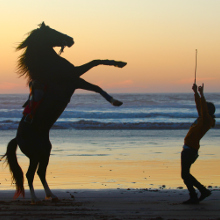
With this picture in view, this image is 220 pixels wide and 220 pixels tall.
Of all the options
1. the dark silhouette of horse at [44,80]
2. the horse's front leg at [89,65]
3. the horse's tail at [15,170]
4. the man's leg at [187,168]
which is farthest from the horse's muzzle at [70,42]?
the man's leg at [187,168]

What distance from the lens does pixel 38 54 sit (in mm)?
5297

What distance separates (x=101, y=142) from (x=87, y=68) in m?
9.19

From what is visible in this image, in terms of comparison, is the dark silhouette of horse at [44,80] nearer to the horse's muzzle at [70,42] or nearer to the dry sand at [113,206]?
the horse's muzzle at [70,42]

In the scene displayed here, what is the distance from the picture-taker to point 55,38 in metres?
5.37

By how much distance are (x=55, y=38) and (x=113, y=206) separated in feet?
7.34

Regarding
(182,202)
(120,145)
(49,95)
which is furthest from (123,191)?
(120,145)

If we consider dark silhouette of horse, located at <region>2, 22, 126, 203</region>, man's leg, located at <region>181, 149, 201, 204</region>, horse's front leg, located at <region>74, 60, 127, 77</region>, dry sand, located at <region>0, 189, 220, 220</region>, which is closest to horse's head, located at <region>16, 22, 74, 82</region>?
dark silhouette of horse, located at <region>2, 22, 126, 203</region>

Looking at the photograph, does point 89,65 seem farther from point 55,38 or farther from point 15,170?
point 15,170

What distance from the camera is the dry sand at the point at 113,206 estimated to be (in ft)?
15.5

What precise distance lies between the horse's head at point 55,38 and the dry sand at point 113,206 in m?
2.03

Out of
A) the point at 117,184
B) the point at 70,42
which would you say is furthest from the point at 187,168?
the point at 70,42

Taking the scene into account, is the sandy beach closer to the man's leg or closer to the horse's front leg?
the man's leg

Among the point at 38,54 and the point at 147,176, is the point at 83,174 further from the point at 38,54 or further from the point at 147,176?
the point at 38,54

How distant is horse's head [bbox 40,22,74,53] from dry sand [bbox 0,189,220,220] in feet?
6.66
